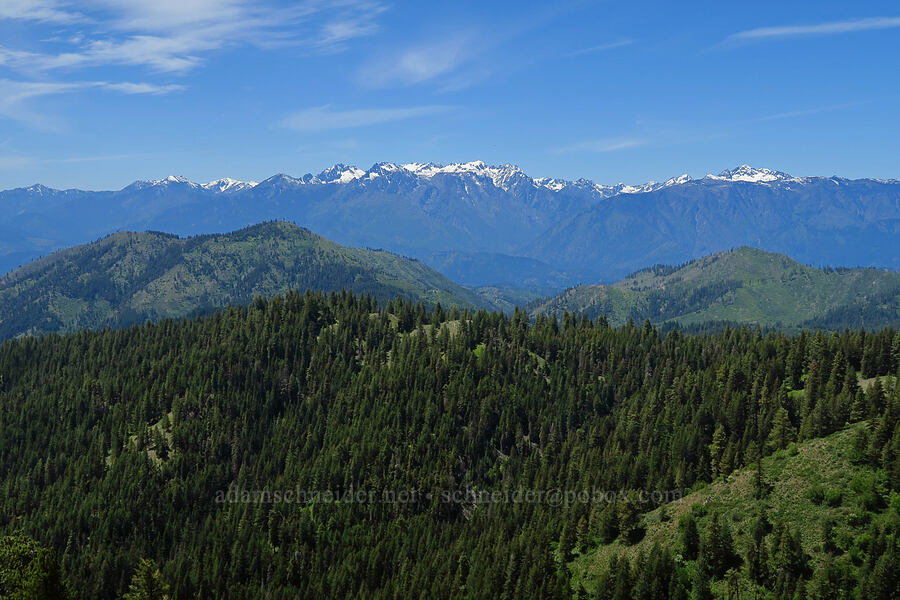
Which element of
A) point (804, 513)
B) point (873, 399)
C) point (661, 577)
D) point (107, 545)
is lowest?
point (107, 545)

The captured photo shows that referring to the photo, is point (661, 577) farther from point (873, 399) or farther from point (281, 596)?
point (281, 596)

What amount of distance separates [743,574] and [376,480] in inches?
4772

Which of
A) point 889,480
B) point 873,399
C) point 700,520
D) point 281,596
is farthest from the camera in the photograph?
point 281,596

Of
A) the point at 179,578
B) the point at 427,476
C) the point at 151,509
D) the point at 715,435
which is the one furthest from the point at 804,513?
the point at 151,509

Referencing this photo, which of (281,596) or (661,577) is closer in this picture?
(661,577)

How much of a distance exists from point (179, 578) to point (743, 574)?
13261 centimetres

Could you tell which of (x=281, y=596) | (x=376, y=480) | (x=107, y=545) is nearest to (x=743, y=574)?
(x=281, y=596)

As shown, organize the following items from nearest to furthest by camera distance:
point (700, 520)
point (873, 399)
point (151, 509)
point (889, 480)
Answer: point (889, 480), point (700, 520), point (873, 399), point (151, 509)

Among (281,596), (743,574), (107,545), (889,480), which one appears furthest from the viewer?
(107,545)

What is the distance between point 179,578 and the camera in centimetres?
16038

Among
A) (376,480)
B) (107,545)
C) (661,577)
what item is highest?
(661,577)

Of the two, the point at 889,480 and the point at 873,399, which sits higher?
the point at 873,399

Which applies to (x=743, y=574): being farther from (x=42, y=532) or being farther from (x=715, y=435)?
(x=42, y=532)

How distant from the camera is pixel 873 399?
132m
